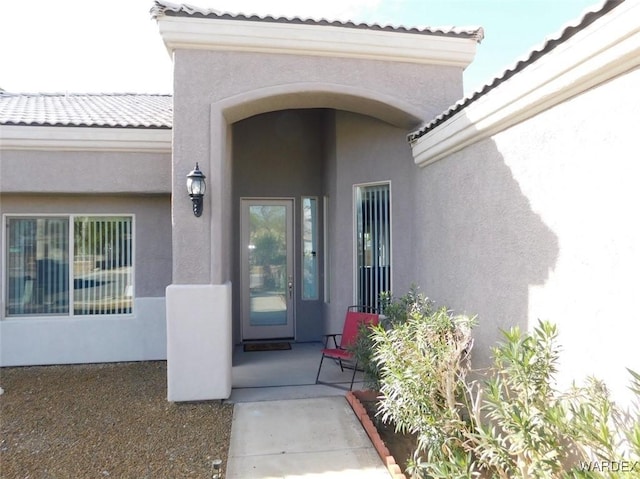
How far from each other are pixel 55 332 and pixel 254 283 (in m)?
4.31

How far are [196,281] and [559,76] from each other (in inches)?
209

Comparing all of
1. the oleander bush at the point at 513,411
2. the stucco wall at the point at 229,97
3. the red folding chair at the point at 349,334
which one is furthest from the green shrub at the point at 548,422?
the stucco wall at the point at 229,97

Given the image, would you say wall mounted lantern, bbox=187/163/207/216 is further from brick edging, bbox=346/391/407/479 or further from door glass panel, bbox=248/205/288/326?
door glass panel, bbox=248/205/288/326

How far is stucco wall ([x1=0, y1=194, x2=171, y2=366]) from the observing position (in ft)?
28.2

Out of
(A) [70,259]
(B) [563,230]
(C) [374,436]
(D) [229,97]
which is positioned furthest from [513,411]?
(A) [70,259]

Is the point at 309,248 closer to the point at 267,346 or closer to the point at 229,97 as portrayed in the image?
the point at 267,346

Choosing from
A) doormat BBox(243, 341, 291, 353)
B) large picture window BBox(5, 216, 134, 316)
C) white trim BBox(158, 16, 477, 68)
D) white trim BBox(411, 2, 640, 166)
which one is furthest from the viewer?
doormat BBox(243, 341, 291, 353)

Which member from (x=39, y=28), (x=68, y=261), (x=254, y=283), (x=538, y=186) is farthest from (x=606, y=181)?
(x=39, y=28)

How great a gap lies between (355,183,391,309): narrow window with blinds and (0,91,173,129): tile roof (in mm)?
4237

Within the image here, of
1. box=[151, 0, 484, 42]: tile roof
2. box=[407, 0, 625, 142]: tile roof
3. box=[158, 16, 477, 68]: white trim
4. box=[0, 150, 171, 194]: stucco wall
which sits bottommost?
box=[0, 150, 171, 194]: stucco wall

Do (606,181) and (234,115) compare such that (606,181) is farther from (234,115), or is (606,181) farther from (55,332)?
(55,332)

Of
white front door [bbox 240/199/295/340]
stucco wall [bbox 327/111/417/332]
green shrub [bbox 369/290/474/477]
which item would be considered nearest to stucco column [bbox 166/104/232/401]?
green shrub [bbox 369/290/474/477]

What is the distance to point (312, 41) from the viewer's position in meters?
6.68

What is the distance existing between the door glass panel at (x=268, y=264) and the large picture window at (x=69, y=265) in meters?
2.83
